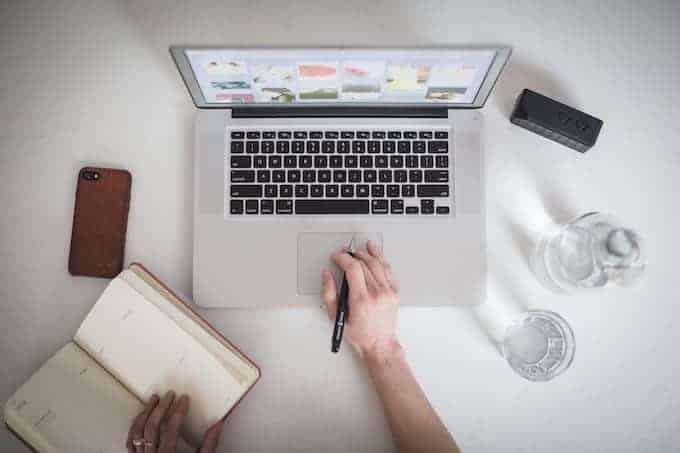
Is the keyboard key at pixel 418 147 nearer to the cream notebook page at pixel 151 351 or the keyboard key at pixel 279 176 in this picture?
the keyboard key at pixel 279 176

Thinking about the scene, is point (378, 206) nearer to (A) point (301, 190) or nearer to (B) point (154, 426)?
(A) point (301, 190)

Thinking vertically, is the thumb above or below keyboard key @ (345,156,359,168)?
below

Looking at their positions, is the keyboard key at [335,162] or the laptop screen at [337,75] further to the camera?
the keyboard key at [335,162]

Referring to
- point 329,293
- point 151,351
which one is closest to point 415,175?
point 329,293

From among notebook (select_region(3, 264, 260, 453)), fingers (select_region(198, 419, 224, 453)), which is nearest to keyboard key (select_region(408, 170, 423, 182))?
notebook (select_region(3, 264, 260, 453))

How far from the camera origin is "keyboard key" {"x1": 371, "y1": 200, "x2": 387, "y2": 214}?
31.7 inches

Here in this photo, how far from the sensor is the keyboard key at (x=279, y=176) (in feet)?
2.64

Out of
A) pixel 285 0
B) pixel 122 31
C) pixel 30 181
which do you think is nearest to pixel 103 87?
pixel 122 31

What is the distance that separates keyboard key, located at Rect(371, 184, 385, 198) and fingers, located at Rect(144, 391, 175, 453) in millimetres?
498

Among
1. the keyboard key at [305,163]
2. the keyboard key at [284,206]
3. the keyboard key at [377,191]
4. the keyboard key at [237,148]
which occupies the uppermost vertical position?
the keyboard key at [237,148]

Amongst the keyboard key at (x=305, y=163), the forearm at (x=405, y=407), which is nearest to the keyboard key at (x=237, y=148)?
the keyboard key at (x=305, y=163)

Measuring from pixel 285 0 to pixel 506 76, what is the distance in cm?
44

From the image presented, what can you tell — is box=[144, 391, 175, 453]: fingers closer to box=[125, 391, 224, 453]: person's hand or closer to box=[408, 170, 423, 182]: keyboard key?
box=[125, 391, 224, 453]: person's hand

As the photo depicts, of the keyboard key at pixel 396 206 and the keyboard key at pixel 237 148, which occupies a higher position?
the keyboard key at pixel 237 148
